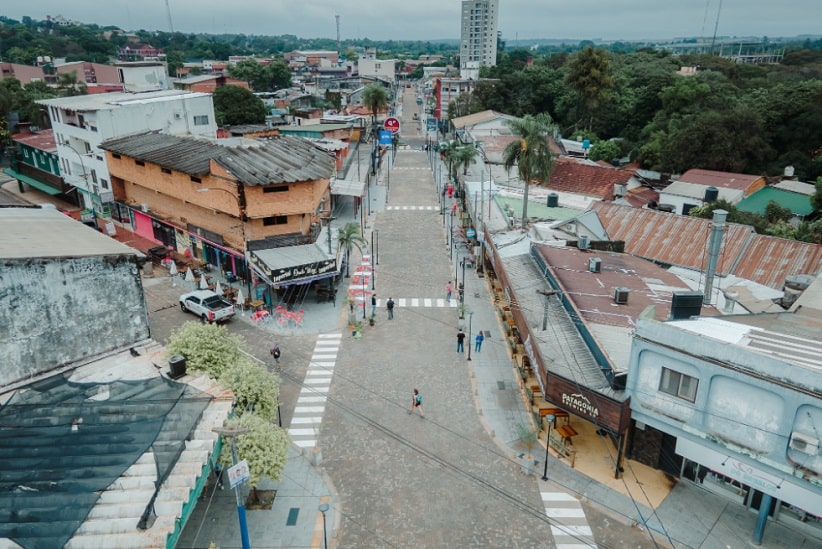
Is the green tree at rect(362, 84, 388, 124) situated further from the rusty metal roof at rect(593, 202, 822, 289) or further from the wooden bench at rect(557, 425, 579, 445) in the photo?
the wooden bench at rect(557, 425, 579, 445)

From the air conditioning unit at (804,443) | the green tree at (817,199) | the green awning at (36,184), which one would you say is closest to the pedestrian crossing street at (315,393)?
the air conditioning unit at (804,443)

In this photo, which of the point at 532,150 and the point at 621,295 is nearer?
the point at 621,295

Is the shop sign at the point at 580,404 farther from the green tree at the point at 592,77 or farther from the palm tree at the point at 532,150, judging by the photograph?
the green tree at the point at 592,77

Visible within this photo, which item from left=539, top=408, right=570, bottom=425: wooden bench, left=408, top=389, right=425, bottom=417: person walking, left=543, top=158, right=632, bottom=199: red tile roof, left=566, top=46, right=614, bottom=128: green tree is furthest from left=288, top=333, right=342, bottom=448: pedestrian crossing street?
left=566, top=46, right=614, bottom=128: green tree

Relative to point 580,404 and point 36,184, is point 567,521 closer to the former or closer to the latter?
point 580,404

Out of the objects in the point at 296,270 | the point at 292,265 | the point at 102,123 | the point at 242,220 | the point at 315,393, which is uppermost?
the point at 102,123

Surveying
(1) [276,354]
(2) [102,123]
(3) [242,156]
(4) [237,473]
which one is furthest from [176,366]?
(2) [102,123]
